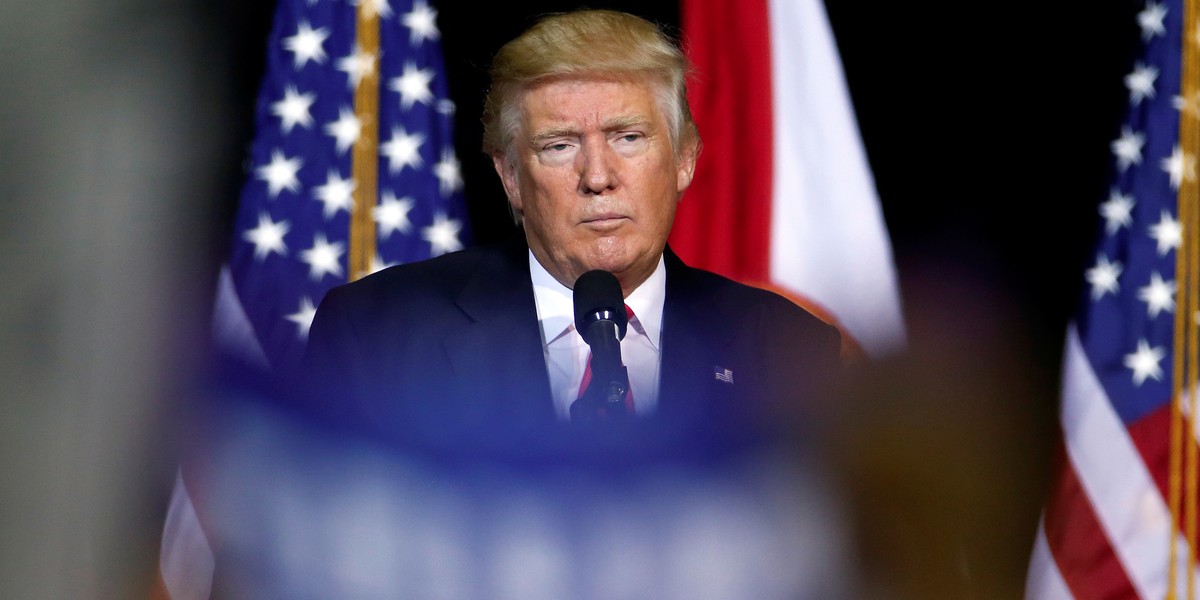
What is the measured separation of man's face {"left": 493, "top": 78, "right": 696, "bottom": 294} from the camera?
5.91 feet

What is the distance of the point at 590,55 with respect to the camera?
1.81 meters

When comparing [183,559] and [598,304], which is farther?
[183,559]

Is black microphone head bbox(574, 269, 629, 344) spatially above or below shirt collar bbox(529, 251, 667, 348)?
below

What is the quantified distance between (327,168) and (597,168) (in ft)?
3.24

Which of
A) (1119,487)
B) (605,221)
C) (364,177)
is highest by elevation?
(364,177)

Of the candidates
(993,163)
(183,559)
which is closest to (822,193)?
(993,163)

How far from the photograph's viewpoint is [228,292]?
252 centimetres

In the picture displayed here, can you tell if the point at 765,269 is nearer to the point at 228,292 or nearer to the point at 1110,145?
the point at 1110,145

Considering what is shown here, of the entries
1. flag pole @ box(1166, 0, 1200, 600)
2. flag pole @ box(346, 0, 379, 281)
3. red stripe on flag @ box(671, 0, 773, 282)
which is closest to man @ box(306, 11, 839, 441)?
flag pole @ box(346, 0, 379, 281)

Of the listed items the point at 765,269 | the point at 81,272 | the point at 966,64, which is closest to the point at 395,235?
the point at 765,269

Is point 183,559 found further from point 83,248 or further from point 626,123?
point 83,248

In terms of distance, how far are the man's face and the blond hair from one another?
0.8 inches

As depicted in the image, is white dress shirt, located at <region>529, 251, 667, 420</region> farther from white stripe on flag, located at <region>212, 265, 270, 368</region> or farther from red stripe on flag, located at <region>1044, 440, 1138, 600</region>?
red stripe on flag, located at <region>1044, 440, 1138, 600</region>

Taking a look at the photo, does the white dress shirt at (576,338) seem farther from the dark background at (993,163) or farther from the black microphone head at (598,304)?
the dark background at (993,163)
